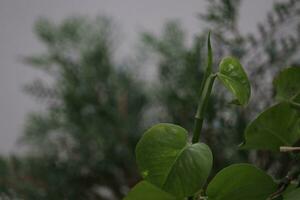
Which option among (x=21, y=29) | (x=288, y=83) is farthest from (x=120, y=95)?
(x=21, y=29)

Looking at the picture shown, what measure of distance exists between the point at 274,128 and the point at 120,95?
236mm

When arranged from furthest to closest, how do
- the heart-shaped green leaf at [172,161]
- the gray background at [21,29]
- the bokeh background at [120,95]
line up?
the gray background at [21,29] < the bokeh background at [120,95] < the heart-shaped green leaf at [172,161]

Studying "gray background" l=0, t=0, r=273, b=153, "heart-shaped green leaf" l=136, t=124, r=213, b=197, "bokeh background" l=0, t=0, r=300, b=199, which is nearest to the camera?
"heart-shaped green leaf" l=136, t=124, r=213, b=197

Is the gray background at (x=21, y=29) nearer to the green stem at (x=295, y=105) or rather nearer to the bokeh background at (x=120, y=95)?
the bokeh background at (x=120, y=95)

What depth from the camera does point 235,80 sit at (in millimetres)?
136

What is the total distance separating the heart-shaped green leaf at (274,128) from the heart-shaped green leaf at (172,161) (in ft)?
0.10

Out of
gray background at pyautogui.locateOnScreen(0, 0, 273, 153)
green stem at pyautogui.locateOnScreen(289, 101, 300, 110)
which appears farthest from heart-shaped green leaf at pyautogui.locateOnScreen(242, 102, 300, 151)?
gray background at pyautogui.locateOnScreen(0, 0, 273, 153)

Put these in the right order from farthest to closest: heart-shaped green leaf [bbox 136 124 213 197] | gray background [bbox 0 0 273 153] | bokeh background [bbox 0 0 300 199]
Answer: gray background [bbox 0 0 273 153] < bokeh background [bbox 0 0 300 199] < heart-shaped green leaf [bbox 136 124 213 197]

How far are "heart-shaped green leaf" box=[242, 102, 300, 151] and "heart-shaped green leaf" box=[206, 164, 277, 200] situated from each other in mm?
23

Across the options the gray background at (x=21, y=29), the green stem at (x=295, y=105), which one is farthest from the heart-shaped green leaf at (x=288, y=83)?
the gray background at (x=21, y=29)

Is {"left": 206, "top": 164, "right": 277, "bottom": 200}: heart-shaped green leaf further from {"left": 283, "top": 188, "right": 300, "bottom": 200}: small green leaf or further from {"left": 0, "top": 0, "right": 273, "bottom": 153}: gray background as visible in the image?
{"left": 0, "top": 0, "right": 273, "bottom": 153}: gray background

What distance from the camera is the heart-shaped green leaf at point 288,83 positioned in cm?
15

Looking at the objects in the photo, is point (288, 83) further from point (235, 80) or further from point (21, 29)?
point (21, 29)

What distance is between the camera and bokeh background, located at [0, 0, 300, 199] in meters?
0.26
